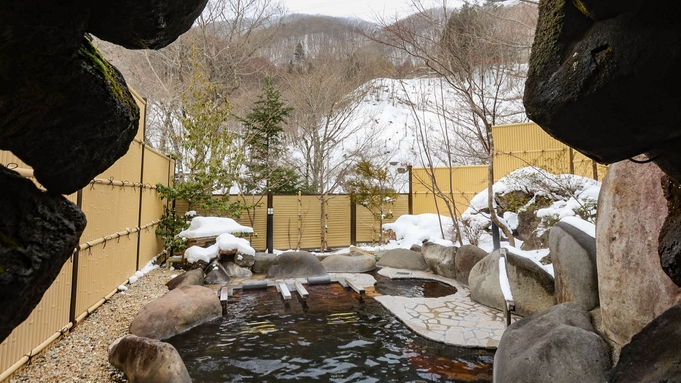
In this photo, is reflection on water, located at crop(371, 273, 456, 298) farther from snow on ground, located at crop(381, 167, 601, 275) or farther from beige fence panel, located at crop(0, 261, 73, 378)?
beige fence panel, located at crop(0, 261, 73, 378)

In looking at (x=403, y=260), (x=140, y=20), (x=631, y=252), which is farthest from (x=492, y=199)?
(x=140, y=20)

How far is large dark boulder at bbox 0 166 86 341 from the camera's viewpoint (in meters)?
1.20

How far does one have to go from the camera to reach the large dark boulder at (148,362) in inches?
132

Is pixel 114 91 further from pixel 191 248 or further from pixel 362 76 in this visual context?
pixel 362 76

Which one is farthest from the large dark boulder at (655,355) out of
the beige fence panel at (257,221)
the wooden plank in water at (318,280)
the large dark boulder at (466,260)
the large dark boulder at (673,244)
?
the beige fence panel at (257,221)

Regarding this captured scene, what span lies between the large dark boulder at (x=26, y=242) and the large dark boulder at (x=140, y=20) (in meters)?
0.70

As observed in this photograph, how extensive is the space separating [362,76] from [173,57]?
27.5 feet

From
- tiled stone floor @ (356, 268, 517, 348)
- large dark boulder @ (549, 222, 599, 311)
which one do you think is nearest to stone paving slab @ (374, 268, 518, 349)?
tiled stone floor @ (356, 268, 517, 348)

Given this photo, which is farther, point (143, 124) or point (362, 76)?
point (362, 76)

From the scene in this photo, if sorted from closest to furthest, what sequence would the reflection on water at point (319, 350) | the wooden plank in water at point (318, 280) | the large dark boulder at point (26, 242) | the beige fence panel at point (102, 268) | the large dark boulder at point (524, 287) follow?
the large dark boulder at point (26, 242)
the reflection on water at point (319, 350)
the beige fence panel at point (102, 268)
the large dark boulder at point (524, 287)
the wooden plank in water at point (318, 280)

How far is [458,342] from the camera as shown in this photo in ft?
16.0

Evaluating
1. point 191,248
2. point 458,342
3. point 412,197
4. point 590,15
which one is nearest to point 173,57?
point 191,248

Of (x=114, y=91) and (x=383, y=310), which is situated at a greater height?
(x=114, y=91)

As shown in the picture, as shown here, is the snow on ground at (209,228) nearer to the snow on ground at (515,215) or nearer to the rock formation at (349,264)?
the rock formation at (349,264)
